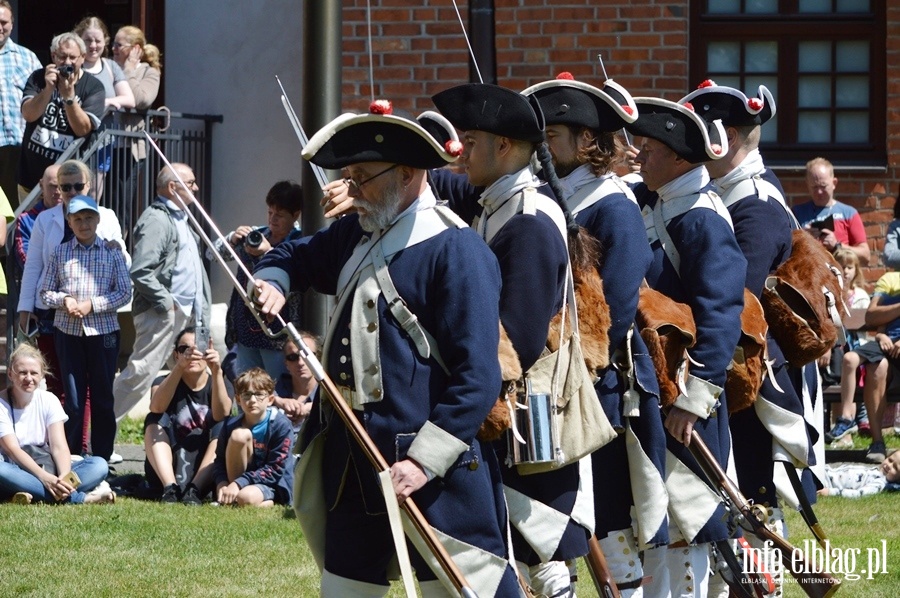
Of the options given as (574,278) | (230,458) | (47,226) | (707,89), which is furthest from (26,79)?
(574,278)

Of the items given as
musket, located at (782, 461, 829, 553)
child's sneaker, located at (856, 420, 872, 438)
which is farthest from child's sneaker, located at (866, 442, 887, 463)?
musket, located at (782, 461, 829, 553)

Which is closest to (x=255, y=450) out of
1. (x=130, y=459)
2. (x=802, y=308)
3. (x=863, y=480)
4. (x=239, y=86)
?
(x=130, y=459)

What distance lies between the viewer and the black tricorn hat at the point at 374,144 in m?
4.30

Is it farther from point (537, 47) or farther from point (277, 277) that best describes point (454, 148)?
point (537, 47)

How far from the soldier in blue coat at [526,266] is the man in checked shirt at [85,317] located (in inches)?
217

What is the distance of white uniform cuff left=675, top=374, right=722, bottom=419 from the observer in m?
5.33

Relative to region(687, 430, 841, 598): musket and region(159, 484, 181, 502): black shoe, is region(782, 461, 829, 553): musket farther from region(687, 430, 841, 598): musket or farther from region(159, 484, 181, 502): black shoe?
region(159, 484, 181, 502): black shoe

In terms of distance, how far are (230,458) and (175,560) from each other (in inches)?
70.9

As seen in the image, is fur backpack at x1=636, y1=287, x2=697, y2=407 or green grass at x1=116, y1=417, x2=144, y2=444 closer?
fur backpack at x1=636, y1=287, x2=697, y2=407

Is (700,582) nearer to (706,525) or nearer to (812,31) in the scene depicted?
(706,525)

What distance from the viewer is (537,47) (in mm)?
11797

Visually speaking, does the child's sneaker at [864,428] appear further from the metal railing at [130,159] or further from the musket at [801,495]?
the metal railing at [130,159]

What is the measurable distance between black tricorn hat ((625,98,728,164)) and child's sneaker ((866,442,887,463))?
5.19 meters

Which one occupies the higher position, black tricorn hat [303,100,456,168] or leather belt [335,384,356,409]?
black tricorn hat [303,100,456,168]
